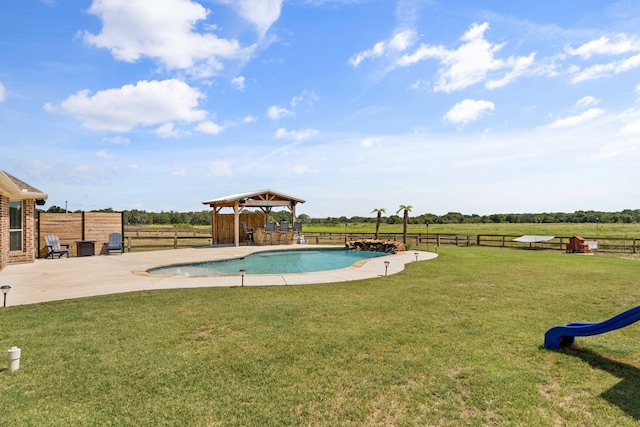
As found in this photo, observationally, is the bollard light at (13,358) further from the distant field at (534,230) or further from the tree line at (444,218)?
the tree line at (444,218)

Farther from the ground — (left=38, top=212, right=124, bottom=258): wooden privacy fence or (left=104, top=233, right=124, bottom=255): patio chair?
(left=38, top=212, right=124, bottom=258): wooden privacy fence

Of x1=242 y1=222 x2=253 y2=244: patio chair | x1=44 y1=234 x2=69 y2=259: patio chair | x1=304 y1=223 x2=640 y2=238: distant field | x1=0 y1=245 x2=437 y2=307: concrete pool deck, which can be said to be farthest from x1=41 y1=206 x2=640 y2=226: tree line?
x1=0 y1=245 x2=437 y2=307: concrete pool deck

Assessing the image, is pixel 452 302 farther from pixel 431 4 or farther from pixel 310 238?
pixel 310 238

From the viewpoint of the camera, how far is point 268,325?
4.84m

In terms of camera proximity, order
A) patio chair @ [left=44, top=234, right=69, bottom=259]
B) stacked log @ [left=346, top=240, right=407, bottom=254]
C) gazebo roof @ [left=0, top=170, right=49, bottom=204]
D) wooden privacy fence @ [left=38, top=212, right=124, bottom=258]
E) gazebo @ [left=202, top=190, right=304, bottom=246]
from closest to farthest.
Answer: gazebo roof @ [left=0, top=170, right=49, bottom=204] < patio chair @ [left=44, top=234, right=69, bottom=259] < wooden privacy fence @ [left=38, top=212, right=124, bottom=258] < stacked log @ [left=346, top=240, right=407, bottom=254] < gazebo @ [left=202, top=190, right=304, bottom=246]

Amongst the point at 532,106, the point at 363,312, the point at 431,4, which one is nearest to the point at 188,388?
the point at 363,312

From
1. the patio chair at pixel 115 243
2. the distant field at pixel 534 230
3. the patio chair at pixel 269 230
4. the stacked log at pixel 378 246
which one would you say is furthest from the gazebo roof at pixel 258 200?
the distant field at pixel 534 230

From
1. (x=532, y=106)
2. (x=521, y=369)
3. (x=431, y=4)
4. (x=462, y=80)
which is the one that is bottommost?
(x=521, y=369)

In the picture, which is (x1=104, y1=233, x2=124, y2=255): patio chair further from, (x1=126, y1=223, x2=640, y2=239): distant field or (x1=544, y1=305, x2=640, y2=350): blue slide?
(x1=126, y1=223, x2=640, y2=239): distant field

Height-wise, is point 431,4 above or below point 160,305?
above

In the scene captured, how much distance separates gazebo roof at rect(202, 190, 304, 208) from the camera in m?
19.6

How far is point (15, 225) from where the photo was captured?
11.7 metres

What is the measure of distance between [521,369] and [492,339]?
34.6 inches

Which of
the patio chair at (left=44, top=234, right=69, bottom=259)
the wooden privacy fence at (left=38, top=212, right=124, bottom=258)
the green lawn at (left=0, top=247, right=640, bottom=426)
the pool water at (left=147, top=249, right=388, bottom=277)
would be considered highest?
the wooden privacy fence at (left=38, top=212, right=124, bottom=258)
